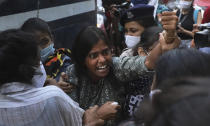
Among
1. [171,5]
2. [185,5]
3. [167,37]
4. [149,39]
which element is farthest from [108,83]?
[171,5]

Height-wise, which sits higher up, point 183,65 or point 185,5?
point 183,65

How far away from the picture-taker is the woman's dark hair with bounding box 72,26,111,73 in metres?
1.70

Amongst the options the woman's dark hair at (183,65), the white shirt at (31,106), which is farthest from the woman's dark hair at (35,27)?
the woman's dark hair at (183,65)

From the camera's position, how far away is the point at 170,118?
2.15 feet

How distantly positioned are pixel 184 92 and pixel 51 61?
186 cm

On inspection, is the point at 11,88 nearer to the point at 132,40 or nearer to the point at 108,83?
the point at 108,83

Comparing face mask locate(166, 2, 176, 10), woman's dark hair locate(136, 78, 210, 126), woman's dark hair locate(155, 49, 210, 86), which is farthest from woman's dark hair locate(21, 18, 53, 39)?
face mask locate(166, 2, 176, 10)

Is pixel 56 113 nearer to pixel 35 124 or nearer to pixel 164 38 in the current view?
pixel 35 124

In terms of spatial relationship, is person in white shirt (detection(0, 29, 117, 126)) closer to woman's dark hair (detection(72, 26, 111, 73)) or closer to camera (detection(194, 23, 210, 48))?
woman's dark hair (detection(72, 26, 111, 73))

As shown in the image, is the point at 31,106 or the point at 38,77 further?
the point at 38,77

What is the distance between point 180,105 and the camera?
65 centimetres

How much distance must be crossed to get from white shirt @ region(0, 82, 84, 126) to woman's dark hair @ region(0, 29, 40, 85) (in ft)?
0.14

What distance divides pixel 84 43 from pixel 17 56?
1.76ft

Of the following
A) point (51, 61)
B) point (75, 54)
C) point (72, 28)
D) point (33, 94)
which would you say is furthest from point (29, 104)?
point (72, 28)
